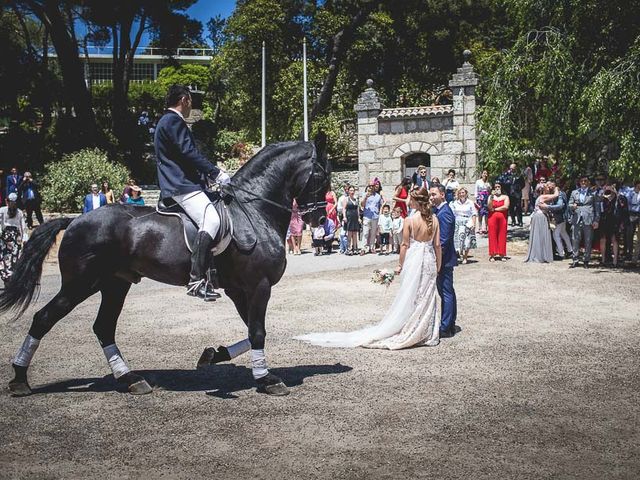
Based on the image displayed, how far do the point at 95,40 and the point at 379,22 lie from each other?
16931mm

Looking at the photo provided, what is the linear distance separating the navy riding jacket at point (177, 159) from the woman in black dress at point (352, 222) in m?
13.3

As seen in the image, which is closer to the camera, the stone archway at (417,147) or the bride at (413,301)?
the bride at (413,301)

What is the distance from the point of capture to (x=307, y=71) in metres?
41.5

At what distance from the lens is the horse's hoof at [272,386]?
6527 millimetres

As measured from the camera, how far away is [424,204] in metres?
9.02

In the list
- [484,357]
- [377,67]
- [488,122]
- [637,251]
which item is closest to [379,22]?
[377,67]

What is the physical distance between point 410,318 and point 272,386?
9.11 feet

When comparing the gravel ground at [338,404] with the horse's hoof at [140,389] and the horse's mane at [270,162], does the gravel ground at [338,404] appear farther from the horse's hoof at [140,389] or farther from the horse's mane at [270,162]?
the horse's mane at [270,162]

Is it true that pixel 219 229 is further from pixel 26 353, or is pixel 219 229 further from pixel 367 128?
pixel 367 128

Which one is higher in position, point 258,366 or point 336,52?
point 336,52

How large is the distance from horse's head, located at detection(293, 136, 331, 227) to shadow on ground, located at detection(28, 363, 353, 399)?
163 centimetres

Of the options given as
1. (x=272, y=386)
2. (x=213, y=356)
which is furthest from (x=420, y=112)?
(x=272, y=386)

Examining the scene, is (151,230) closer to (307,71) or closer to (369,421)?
(369,421)

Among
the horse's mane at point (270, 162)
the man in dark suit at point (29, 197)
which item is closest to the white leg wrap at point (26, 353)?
the horse's mane at point (270, 162)
